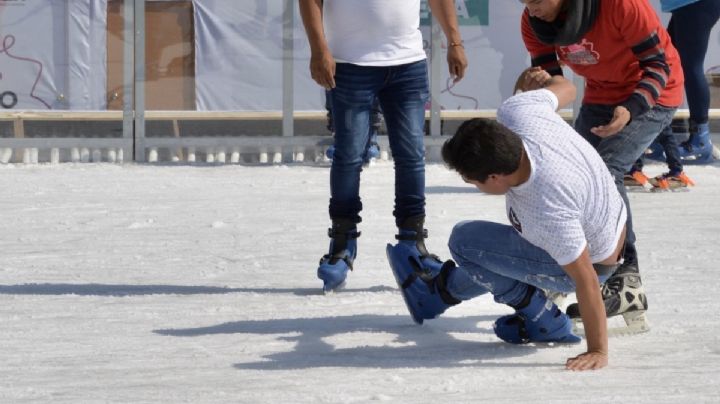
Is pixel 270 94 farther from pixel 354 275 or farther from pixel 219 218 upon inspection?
Answer: pixel 354 275

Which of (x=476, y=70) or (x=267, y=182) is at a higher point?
(x=476, y=70)

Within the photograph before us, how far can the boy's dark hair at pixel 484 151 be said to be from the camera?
3.61 metres

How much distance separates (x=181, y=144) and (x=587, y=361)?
6.78 meters

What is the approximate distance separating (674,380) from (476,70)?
264 inches

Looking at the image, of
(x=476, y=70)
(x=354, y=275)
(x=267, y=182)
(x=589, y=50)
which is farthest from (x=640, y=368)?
(x=476, y=70)

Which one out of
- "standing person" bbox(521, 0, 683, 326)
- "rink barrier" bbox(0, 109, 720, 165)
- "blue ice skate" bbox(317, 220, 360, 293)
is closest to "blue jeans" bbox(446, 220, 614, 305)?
"standing person" bbox(521, 0, 683, 326)

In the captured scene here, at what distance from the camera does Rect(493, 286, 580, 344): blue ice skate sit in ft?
13.5

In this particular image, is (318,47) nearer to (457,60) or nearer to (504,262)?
(457,60)

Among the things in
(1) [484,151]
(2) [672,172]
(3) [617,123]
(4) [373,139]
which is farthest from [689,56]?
(1) [484,151]

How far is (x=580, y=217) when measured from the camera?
12.5ft

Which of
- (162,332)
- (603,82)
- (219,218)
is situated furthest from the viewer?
(219,218)

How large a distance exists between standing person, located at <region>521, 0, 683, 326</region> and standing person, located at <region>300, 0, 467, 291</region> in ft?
1.70

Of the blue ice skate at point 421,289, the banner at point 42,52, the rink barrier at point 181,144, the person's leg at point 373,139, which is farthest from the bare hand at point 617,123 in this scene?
the banner at point 42,52

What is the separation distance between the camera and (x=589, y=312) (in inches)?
146
